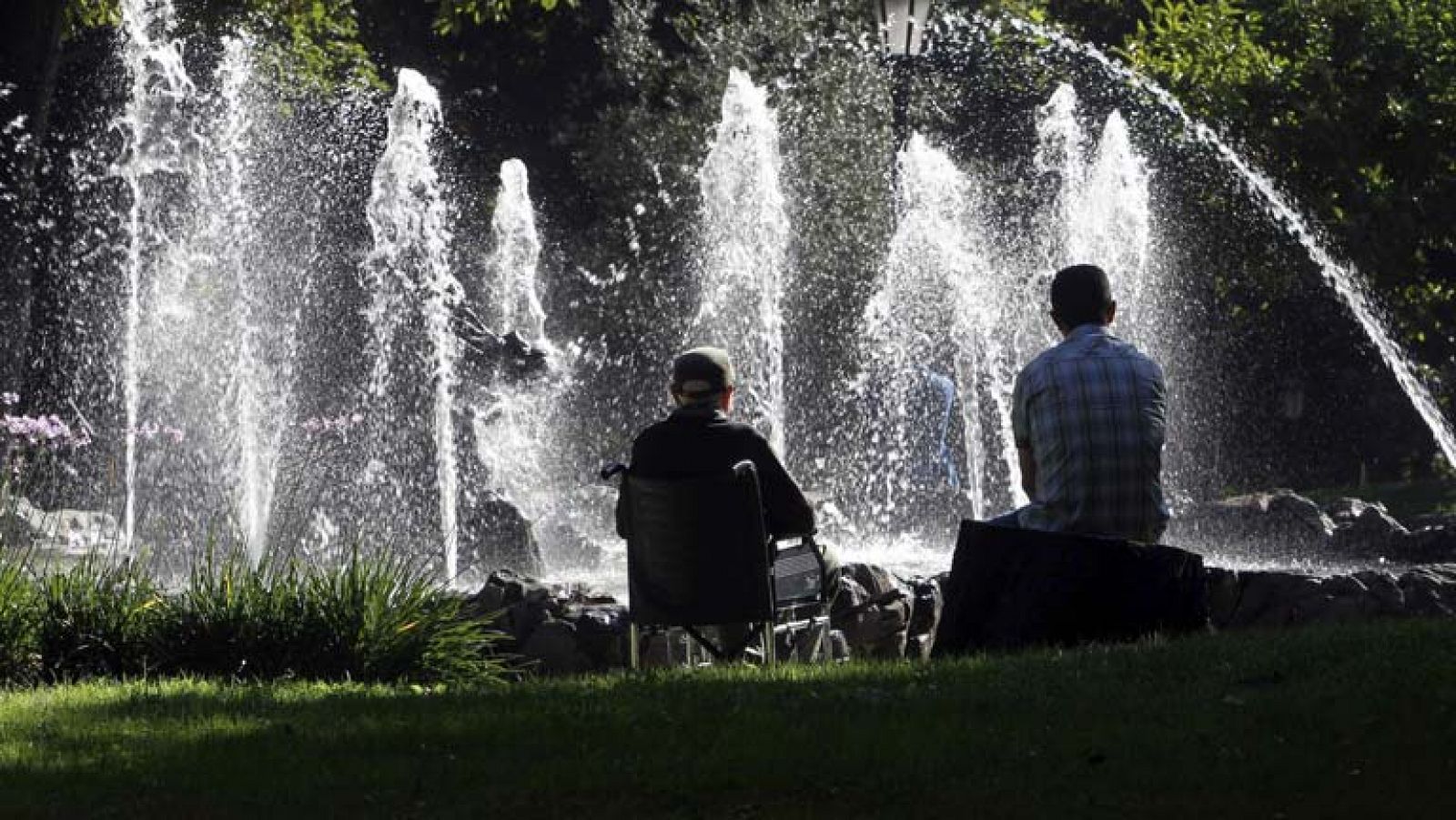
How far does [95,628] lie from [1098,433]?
12.3 feet

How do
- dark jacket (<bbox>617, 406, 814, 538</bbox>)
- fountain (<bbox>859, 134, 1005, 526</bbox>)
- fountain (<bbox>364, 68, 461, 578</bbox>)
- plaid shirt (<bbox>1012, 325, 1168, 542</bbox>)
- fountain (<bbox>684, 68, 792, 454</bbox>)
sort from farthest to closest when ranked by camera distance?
fountain (<bbox>859, 134, 1005, 526</bbox>) < fountain (<bbox>684, 68, 792, 454</bbox>) < fountain (<bbox>364, 68, 461, 578</bbox>) < dark jacket (<bbox>617, 406, 814, 538</bbox>) < plaid shirt (<bbox>1012, 325, 1168, 542</bbox>)

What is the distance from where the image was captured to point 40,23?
16000 mm

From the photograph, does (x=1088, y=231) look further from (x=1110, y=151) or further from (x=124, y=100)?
(x=124, y=100)

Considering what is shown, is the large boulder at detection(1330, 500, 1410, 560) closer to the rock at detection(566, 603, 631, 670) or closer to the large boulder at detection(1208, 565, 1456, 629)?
the large boulder at detection(1208, 565, 1456, 629)

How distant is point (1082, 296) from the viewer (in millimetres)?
7059

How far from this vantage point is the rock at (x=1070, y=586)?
657cm

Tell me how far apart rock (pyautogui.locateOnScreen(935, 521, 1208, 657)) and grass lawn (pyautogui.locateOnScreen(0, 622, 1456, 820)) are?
0.20 m

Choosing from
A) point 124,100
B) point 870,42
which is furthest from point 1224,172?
point 124,100

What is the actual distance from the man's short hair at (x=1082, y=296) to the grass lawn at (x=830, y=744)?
3.75 ft

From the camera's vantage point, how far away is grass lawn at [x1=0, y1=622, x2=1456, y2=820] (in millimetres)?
4664

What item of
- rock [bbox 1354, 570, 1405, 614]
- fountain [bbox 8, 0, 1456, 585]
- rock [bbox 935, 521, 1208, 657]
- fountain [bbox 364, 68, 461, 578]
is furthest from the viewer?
fountain [bbox 8, 0, 1456, 585]

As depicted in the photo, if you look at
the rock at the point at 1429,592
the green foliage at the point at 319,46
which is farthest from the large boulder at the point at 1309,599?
the green foliage at the point at 319,46

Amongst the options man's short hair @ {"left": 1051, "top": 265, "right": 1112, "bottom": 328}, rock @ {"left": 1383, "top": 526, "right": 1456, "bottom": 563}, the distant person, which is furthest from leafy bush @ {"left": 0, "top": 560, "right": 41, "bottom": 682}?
the distant person

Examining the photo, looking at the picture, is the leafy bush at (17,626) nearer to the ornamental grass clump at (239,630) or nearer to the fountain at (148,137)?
the ornamental grass clump at (239,630)
